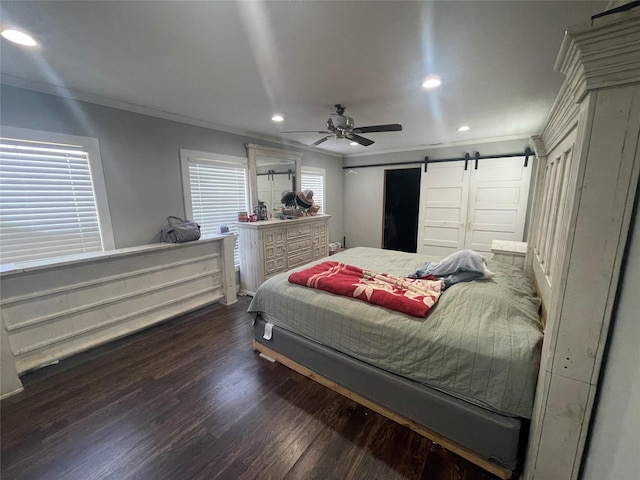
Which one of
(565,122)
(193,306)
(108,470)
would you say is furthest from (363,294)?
(193,306)

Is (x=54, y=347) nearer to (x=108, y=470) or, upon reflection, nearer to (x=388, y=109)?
(x=108, y=470)

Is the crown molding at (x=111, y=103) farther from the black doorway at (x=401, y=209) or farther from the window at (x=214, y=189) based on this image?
the black doorway at (x=401, y=209)

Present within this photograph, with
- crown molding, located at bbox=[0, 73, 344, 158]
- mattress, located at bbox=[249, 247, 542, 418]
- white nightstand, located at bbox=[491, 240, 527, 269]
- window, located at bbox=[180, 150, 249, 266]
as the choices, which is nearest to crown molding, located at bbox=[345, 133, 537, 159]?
white nightstand, located at bbox=[491, 240, 527, 269]

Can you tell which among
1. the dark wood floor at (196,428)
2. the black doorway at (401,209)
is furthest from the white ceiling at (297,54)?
the black doorway at (401,209)

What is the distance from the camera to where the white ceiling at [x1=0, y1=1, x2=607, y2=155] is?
123 cm

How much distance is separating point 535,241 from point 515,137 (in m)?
2.37

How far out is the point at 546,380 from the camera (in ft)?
3.26

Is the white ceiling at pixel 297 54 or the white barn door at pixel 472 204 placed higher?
the white ceiling at pixel 297 54

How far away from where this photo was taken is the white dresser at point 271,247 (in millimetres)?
3484

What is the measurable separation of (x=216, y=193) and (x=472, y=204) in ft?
14.0

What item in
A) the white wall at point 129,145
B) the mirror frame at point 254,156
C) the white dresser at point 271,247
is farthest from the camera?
the mirror frame at point 254,156

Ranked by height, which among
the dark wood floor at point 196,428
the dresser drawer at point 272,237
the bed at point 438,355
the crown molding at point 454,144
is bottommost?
the dark wood floor at point 196,428

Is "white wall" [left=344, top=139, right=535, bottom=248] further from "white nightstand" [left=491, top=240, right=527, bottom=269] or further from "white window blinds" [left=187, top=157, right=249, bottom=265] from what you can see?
"white window blinds" [left=187, top=157, right=249, bottom=265]

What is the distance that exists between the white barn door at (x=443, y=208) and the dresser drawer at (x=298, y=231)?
2.33 meters
